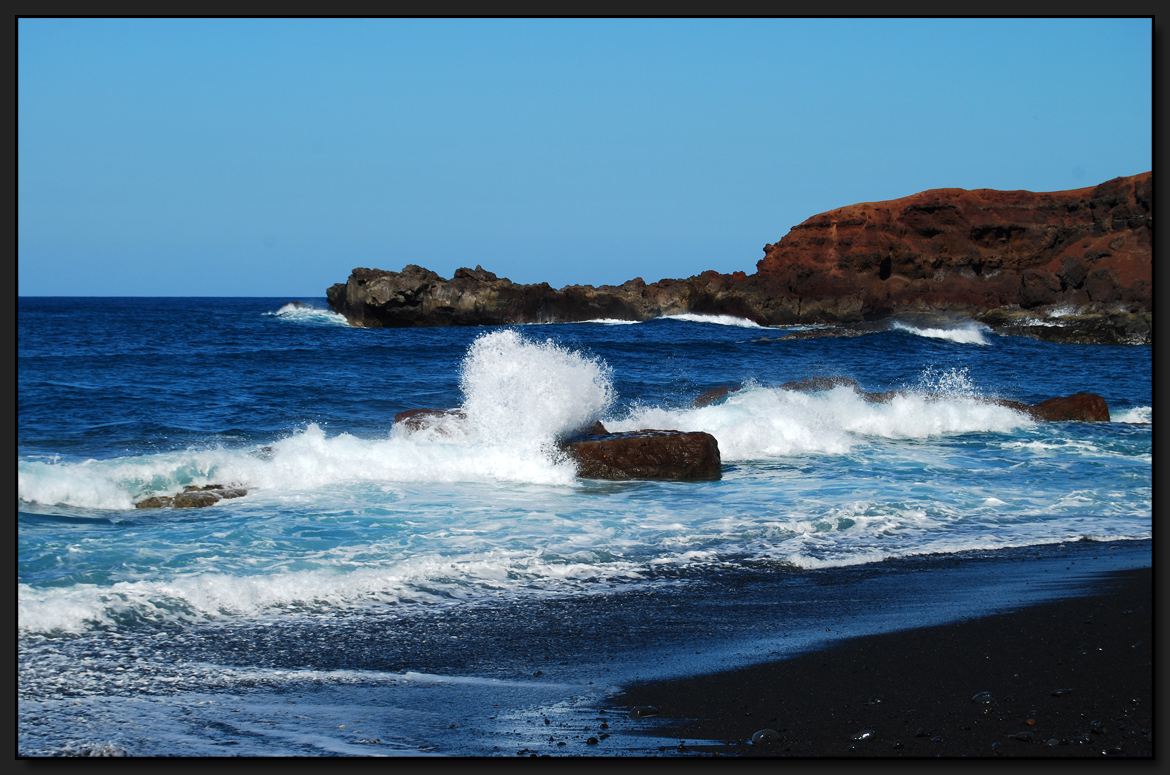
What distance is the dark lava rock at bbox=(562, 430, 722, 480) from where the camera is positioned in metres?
8.65

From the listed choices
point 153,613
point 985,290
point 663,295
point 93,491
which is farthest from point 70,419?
point 985,290

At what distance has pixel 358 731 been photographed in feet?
9.93

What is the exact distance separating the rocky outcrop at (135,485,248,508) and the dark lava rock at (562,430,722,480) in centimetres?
338

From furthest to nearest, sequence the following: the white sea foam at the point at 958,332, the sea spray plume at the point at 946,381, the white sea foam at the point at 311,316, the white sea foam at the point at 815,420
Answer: the white sea foam at the point at 311,316 < the white sea foam at the point at 958,332 < the sea spray plume at the point at 946,381 < the white sea foam at the point at 815,420

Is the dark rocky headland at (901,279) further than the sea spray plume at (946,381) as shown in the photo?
Yes

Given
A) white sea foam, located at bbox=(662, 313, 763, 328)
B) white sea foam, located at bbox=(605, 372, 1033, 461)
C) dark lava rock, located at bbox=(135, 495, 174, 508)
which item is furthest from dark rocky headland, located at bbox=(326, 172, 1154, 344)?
dark lava rock, located at bbox=(135, 495, 174, 508)

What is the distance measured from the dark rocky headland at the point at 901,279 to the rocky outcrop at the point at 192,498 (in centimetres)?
3278

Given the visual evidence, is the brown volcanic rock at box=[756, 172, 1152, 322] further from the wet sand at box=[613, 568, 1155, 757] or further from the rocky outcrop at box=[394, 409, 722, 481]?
the wet sand at box=[613, 568, 1155, 757]

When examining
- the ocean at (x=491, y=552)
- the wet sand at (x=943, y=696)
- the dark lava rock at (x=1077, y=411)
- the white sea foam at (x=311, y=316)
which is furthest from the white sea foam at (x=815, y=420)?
the white sea foam at (x=311, y=316)

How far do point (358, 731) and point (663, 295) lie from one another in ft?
163

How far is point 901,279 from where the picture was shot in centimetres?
4941

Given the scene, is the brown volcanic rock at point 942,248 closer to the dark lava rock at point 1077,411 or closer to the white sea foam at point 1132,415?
the white sea foam at point 1132,415

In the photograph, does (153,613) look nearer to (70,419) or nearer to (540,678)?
(540,678)

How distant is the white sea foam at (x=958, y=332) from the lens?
3231 cm
